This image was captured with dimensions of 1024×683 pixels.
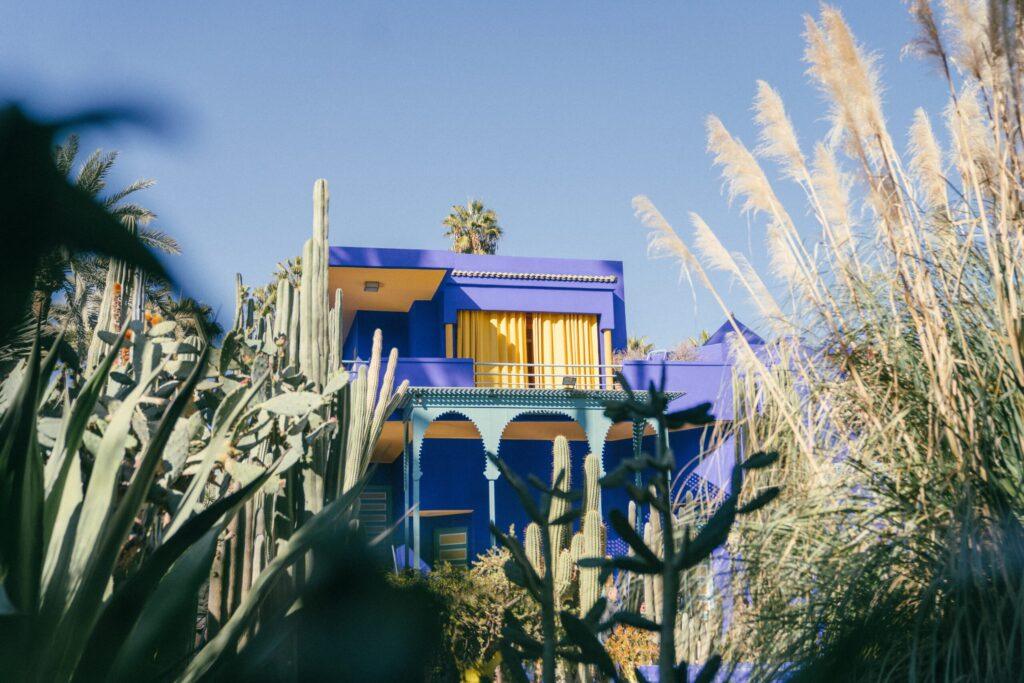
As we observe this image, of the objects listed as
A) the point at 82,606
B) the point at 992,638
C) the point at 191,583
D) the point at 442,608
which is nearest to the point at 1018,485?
the point at 992,638

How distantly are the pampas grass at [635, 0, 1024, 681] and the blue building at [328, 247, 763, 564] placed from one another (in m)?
9.51

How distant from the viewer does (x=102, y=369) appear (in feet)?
7.86

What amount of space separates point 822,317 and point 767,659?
5.65ft

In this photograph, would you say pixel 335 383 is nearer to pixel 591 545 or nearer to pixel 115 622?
pixel 115 622

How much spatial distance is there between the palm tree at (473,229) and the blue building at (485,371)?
8818 mm

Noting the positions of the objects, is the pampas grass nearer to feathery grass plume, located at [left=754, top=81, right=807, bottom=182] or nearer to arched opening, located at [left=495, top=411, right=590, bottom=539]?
feathery grass plume, located at [left=754, top=81, right=807, bottom=182]

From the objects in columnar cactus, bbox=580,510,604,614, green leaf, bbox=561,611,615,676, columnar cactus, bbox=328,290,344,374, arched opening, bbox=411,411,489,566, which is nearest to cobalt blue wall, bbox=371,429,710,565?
arched opening, bbox=411,411,489,566

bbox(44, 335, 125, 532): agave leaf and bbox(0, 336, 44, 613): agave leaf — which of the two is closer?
bbox(0, 336, 44, 613): agave leaf

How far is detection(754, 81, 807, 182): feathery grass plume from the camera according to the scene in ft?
15.1

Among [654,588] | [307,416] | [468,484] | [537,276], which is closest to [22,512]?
[307,416]

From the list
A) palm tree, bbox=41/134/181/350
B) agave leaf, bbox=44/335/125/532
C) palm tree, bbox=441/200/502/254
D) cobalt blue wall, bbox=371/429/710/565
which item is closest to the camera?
palm tree, bbox=41/134/181/350

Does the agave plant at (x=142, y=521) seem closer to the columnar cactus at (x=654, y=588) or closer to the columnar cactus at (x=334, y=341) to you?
the columnar cactus at (x=334, y=341)

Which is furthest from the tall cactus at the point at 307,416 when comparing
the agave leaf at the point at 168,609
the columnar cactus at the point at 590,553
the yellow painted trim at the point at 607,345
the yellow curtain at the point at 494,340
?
the yellow painted trim at the point at 607,345

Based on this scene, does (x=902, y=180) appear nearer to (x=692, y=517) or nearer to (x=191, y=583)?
(x=692, y=517)
